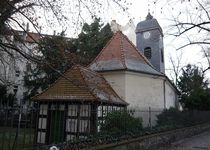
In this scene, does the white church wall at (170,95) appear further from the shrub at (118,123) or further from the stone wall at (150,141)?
the shrub at (118,123)

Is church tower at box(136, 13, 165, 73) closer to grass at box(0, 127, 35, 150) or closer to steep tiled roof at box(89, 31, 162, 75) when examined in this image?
steep tiled roof at box(89, 31, 162, 75)

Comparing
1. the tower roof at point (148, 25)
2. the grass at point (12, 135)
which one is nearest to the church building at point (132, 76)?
the tower roof at point (148, 25)

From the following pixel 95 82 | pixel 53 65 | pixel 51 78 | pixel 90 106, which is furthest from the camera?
pixel 51 78

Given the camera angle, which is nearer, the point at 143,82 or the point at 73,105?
the point at 73,105

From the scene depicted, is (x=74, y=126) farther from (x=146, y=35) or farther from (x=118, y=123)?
(x=146, y=35)

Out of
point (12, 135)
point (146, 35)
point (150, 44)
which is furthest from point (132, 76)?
point (12, 135)

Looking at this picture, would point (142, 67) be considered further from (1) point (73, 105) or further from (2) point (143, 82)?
(1) point (73, 105)

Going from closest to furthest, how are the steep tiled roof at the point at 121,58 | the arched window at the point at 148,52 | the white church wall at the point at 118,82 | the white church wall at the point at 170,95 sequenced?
1. the white church wall at the point at 118,82
2. the steep tiled roof at the point at 121,58
3. the white church wall at the point at 170,95
4. the arched window at the point at 148,52

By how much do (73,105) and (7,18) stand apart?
826 centimetres

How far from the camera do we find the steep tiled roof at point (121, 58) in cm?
2195

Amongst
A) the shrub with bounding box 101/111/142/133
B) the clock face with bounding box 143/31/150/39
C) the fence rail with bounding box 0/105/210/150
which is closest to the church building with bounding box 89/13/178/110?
the clock face with bounding box 143/31/150/39

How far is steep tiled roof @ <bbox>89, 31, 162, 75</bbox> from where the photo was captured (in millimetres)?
21953

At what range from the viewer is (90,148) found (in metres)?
9.41

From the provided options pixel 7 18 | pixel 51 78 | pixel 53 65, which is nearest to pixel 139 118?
pixel 53 65
